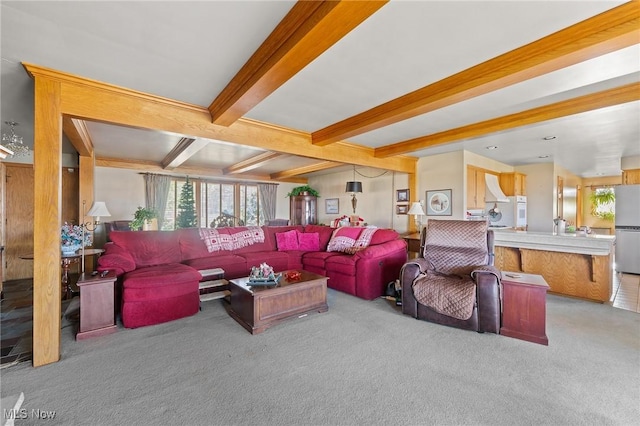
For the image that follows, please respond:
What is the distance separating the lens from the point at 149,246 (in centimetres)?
386

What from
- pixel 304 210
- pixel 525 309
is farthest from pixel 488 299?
pixel 304 210

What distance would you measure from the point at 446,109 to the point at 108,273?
411 centimetres

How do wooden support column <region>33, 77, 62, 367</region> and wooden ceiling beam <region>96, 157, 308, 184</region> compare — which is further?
wooden ceiling beam <region>96, 157, 308, 184</region>

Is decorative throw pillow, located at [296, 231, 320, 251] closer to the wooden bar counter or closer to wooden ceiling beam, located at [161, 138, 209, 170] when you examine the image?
wooden ceiling beam, located at [161, 138, 209, 170]

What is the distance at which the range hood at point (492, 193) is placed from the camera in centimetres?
569

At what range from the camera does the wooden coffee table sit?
108 inches

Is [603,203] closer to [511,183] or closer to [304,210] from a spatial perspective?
[511,183]

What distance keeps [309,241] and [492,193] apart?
156 inches

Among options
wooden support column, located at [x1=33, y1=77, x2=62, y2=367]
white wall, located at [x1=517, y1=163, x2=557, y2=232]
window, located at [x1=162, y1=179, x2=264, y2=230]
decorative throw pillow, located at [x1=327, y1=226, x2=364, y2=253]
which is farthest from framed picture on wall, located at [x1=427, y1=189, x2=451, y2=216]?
wooden support column, located at [x1=33, y1=77, x2=62, y2=367]

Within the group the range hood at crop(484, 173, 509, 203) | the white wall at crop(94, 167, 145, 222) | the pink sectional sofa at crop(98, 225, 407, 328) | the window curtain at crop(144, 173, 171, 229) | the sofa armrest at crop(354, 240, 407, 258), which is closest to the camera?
the pink sectional sofa at crop(98, 225, 407, 328)

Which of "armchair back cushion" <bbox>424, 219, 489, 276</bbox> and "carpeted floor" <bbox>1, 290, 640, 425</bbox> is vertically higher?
"armchair back cushion" <bbox>424, 219, 489, 276</bbox>

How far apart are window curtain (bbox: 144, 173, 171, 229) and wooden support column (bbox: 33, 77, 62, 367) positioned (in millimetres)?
4539

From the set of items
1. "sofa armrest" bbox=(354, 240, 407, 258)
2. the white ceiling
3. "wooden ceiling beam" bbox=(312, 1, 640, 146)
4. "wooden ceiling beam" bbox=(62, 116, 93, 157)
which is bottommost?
"sofa armrest" bbox=(354, 240, 407, 258)

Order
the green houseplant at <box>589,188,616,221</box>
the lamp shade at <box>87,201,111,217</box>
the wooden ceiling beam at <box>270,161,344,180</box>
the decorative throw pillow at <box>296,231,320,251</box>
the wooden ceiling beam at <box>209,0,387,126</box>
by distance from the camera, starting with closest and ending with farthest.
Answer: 1. the wooden ceiling beam at <box>209,0,387,126</box>
2. the lamp shade at <box>87,201,111,217</box>
3. the decorative throw pillow at <box>296,231,320,251</box>
4. the wooden ceiling beam at <box>270,161,344,180</box>
5. the green houseplant at <box>589,188,616,221</box>
